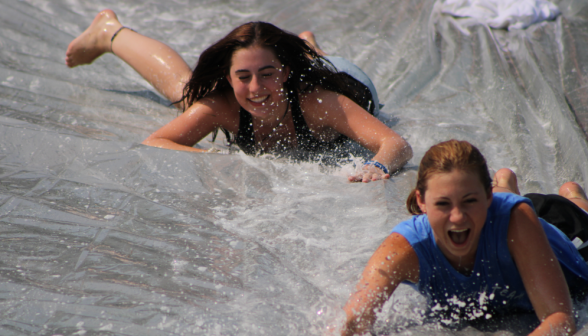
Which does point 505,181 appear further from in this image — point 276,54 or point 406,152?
point 276,54

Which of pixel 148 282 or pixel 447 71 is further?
pixel 447 71

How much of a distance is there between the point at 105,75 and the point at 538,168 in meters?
2.74

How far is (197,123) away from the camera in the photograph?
2658mm

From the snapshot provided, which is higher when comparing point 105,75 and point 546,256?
point 546,256

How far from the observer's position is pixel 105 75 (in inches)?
142

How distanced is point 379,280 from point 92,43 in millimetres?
2638

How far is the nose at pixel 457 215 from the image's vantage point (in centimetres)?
134

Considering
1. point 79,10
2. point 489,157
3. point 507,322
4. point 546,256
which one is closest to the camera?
point 546,256

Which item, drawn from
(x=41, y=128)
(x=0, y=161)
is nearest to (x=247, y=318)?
(x=0, y=161)

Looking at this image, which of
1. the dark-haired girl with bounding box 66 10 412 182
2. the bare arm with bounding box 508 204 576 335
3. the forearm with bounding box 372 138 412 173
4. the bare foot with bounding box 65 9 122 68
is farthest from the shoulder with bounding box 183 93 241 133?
the bare arm with bounding box 508 204 576 335

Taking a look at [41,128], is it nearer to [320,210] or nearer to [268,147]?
[268,147]

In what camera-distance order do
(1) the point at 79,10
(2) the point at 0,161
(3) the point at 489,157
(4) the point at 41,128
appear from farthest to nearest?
(1) the point at 79,10 → (3) the point at 489,157 → (4) the point at 41,128 → (2) the point at 0,161

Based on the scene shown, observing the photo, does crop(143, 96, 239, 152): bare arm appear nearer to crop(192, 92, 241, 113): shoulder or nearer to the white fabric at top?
crop(192, 92, 241, 113): shoulder

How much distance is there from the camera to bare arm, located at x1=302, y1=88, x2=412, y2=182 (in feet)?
7.80
